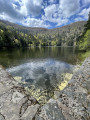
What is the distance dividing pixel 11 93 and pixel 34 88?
12.3ft

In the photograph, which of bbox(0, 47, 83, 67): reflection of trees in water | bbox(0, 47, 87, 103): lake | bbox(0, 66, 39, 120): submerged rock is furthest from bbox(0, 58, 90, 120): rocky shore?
bbox(0, 47, 83, 67): reflection of trees in water

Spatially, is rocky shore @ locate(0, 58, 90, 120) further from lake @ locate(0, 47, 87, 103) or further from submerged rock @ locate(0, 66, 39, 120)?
lake @ locate(0, 47, 87, 103)

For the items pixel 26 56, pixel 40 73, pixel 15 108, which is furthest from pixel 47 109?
pixel 26 56

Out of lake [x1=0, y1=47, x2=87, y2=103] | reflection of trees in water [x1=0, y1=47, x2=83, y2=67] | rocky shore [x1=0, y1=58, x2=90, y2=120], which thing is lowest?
lake [x1=0, y1=47, x2=87, y2=103]

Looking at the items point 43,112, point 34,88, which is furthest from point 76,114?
point 34,88

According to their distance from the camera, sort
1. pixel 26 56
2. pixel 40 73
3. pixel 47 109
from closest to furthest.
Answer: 1. pixel 47 109
2. pixel 40 73
3. pixel 26 56

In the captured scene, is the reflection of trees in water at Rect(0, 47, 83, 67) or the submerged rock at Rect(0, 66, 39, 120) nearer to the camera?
the submerged rock at Rect(0, 66, 39, 120)

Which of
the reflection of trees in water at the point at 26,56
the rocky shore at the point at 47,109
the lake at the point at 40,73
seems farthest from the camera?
the reflection of trees in water at the point at 26,56

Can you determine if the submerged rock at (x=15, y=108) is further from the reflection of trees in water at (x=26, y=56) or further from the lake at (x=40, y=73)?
the reflection of trees in water at (x=26, y=56)

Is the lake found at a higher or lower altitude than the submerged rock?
lower

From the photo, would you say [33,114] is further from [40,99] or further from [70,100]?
[40,99]

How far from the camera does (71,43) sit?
146 m

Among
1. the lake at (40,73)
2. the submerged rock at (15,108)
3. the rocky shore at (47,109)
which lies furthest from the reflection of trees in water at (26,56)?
the rocky shore at (47,109)

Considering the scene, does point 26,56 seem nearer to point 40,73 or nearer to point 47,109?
point 40,73
